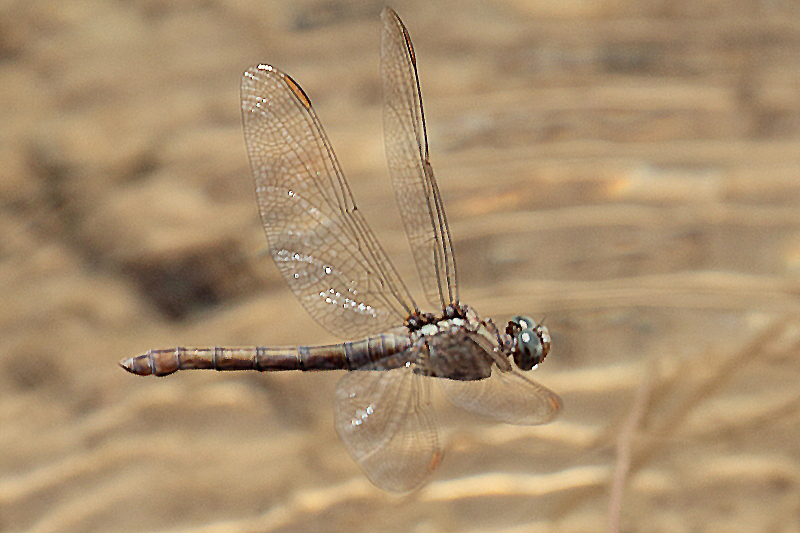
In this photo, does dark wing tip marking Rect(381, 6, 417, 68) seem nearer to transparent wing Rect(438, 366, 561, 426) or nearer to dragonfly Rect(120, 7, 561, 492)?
dragonfly Rect(120, 7, 561, 492)

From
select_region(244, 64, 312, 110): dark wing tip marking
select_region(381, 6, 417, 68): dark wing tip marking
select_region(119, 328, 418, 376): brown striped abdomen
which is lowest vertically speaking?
select_region(119, 328, 418, 376): brown striped abdomen

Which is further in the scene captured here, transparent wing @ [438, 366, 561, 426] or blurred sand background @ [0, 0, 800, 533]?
blurred sand background @ [0, 0, 800, 533]

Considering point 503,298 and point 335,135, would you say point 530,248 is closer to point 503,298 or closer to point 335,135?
point 503,298

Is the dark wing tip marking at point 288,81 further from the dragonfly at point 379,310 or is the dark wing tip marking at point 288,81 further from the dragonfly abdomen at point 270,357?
the dragonfly abdomen at point 270,357

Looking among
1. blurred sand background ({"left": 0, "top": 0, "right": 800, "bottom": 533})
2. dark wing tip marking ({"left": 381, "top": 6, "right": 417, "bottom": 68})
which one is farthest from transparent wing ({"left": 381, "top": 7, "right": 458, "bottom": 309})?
blurred sand background ({"left": 0, "top": 0, "right": 800, "bottom": 533})

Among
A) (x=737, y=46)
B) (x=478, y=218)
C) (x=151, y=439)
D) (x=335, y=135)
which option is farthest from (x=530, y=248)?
(x=151, y=439)

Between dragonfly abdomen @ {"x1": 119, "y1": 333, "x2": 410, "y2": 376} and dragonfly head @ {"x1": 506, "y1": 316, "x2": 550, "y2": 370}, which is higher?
dragonfly head @ {"x1": 506, "y1": 316, "x2": 550, "y2": 370}

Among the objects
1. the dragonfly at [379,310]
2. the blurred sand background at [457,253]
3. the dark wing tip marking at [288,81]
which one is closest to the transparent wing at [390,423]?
the dragonfly at [379,310]
